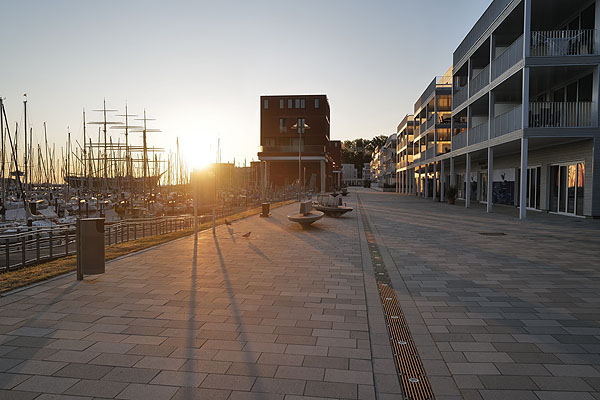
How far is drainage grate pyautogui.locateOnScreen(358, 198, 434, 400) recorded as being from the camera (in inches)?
137

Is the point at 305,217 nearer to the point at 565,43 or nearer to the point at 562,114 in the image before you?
the point at 562,114

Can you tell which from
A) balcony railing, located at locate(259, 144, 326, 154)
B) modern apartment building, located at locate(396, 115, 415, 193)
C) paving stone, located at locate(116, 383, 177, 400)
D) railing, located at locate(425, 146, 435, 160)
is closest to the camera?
paving stone, located at locate(116, 383, 177, 400)

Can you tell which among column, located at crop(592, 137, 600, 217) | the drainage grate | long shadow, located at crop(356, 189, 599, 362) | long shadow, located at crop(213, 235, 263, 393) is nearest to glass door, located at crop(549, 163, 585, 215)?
column, located at crop(592, 137, 600, 217)

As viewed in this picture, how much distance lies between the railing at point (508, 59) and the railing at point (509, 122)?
219 cm

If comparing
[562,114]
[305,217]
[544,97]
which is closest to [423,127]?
[544,97]

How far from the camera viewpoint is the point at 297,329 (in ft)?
15.9

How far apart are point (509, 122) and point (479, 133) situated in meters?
5.07

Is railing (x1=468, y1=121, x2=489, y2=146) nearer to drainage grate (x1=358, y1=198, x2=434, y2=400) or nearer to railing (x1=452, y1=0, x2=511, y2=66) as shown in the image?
railing (x1=452, y1=0, x2=511, y2=66)

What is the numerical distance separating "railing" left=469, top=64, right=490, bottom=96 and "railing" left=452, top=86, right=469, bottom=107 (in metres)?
1.34

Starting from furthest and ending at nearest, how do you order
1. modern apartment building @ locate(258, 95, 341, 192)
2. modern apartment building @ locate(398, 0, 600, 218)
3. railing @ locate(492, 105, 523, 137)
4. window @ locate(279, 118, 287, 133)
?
window @ locate(279, 118, 287, 133) → modern apartment building @ locate(258, 95, 341, 192) → railing @ locate(492, 105, 523, 137) → modern apartment building @ locate(398, 0, 600, 218)

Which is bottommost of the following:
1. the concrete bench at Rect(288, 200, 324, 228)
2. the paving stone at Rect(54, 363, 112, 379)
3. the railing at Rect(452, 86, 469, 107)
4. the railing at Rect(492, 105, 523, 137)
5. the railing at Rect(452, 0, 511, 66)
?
the paving stone at Rect(54, 363, 112, 379)

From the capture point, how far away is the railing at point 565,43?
58.7 feet

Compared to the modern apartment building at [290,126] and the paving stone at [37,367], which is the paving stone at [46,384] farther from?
the modern apartment building at [290,126]

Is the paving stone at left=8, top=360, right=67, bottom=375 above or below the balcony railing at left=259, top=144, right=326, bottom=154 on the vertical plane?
below
